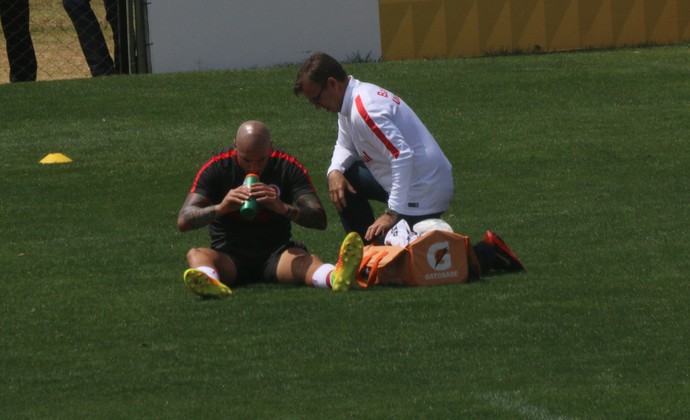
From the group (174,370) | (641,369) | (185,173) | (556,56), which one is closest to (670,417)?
(641,369)

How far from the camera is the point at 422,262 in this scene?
7.71m

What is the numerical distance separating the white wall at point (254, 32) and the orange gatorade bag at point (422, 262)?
1045 centimetres

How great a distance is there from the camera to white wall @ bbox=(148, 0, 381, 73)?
58.3 feet

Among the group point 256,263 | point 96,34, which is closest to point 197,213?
point 256,263

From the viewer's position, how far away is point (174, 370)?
20.5 ft

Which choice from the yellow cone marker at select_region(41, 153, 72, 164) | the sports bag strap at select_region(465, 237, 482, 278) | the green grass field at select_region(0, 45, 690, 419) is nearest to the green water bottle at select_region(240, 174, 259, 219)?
the green grass field at select_region(0, 45, 690, 419)

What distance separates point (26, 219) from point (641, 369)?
6.03 meters

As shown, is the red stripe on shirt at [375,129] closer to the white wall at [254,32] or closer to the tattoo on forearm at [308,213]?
the tattoo on forearm at [308,213]

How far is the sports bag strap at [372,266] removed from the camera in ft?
25.3

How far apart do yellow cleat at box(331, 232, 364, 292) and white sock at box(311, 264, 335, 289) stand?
5 centimetres

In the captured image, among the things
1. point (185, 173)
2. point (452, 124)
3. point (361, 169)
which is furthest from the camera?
point (452, 124)

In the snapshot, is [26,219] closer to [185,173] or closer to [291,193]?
[185,173]

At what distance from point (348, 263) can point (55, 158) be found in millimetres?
6340

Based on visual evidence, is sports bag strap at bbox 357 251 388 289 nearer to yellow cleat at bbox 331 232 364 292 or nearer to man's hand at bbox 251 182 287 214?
yellow cleat at bbox 331 232 364 292
